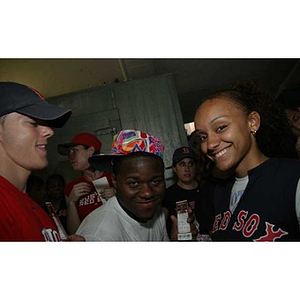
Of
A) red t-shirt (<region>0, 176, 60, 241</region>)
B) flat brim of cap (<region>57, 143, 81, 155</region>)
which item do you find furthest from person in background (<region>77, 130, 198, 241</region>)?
flat brim of cap (<region>57, 143, 81, 155</region>)

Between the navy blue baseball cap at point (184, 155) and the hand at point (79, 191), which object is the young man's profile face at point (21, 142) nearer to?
the hand at point (79, 191)

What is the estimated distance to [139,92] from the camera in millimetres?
1864

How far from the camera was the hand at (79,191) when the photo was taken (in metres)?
1.24

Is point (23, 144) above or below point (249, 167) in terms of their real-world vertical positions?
above

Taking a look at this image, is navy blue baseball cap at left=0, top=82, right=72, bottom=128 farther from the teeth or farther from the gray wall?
the gray wall

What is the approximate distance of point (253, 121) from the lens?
30.7 inches

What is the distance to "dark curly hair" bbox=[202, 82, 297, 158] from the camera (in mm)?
800

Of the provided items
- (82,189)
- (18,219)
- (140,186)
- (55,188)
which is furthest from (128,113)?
(18,219)

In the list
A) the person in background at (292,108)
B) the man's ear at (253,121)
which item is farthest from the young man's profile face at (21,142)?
the person in background at (292,108)

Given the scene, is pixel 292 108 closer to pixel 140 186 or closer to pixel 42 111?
pixel 140 186

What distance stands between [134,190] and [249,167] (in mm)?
339
